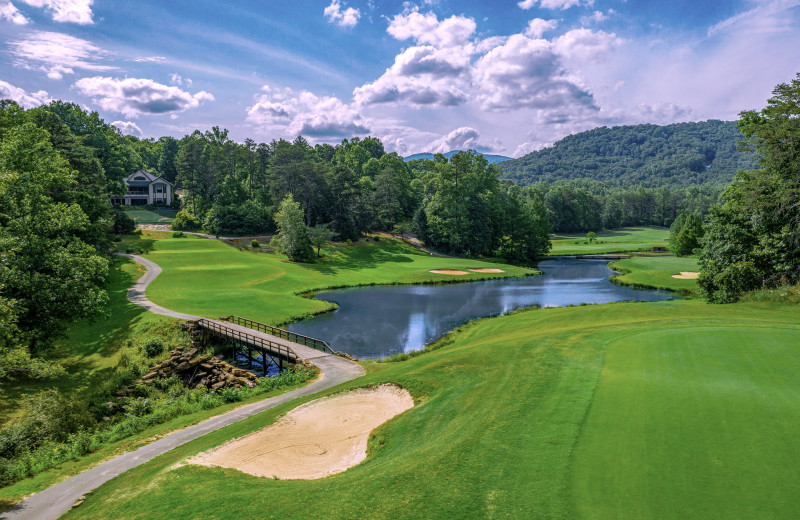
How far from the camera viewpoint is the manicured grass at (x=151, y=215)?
92.4m

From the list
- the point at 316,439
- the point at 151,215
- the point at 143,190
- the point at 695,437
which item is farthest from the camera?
the point at 143,190

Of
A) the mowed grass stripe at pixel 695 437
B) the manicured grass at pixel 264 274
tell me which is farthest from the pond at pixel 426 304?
the mowed grass stripe at pixel 695 437

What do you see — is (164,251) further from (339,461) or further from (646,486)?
(646,486)

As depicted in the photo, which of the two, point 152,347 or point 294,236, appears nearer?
point 152,347

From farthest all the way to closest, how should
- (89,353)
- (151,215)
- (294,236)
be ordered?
(151,215) → (294,236) → (89,353)

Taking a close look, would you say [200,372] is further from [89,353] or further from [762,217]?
[762,217]

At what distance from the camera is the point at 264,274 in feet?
192

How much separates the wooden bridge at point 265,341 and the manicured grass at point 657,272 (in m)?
46.1

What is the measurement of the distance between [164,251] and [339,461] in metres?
63.1

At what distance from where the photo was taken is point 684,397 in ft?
40.7

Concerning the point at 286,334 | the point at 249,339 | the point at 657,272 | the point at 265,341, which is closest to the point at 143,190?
the point at 286,334

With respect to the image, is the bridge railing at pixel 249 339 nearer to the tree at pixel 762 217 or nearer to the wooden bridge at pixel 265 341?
the wooden bridge at pixel 265 341

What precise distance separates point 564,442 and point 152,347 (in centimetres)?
2999

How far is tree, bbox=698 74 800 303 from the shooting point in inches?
1249
